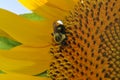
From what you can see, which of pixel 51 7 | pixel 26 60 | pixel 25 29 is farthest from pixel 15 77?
pixel 51 7

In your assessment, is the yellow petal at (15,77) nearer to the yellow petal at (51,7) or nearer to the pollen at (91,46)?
the pollen at (91,46)

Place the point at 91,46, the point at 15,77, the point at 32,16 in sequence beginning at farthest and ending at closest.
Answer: the point at 32,16 → the point at 15,77 → the point at 91,46

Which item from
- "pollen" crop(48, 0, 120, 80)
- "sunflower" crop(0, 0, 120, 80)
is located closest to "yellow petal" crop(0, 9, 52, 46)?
"sunflower" crop(0, 0, 120, 80)

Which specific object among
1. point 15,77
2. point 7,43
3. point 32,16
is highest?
point 32,16

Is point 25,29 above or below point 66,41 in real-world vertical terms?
above

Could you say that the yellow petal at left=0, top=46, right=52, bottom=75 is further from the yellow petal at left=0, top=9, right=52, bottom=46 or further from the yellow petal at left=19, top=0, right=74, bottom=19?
the yellow petal at left=19, top=0, right=74, bottom=19

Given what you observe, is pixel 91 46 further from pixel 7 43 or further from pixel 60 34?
pixel 7 43
